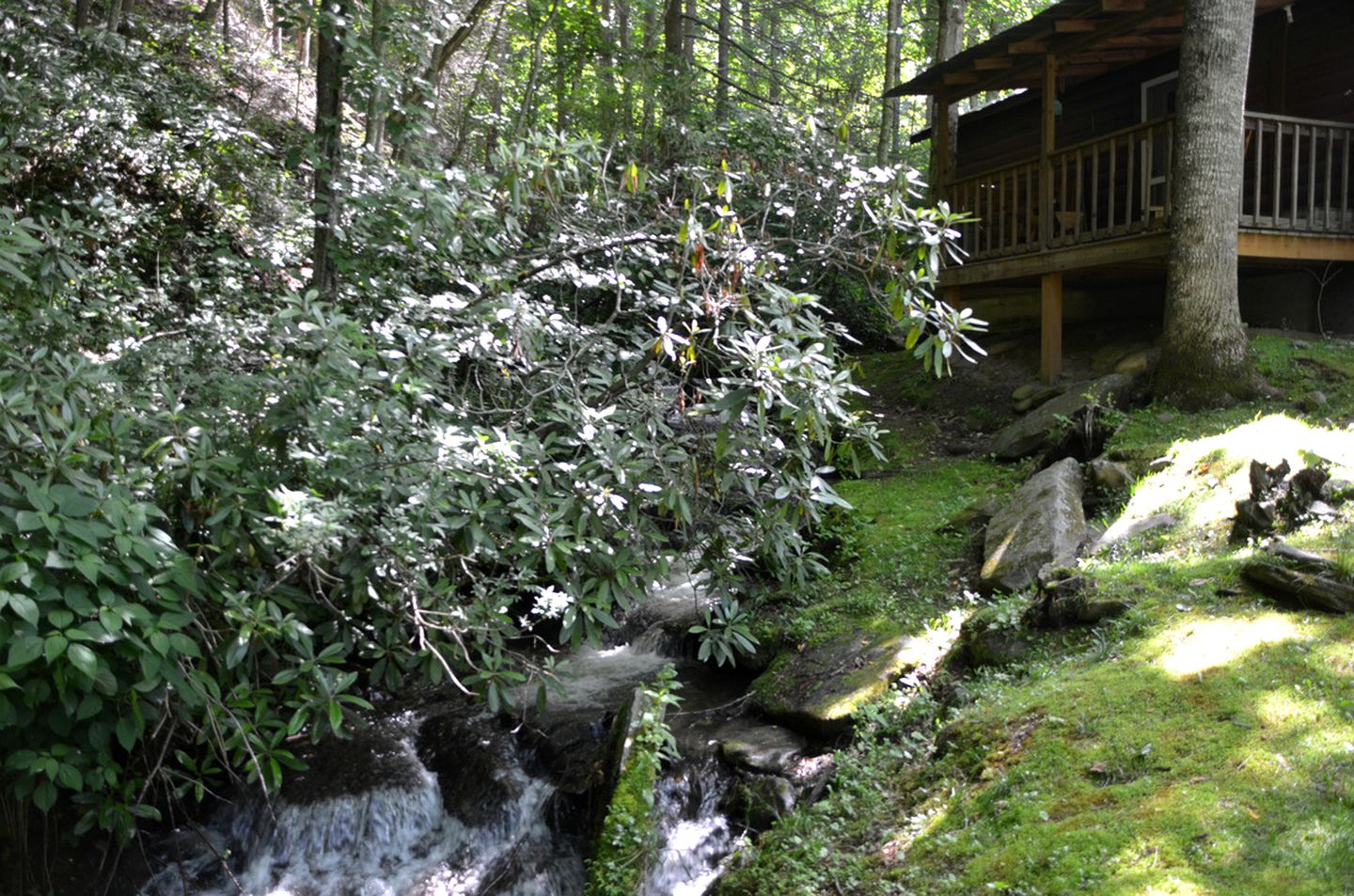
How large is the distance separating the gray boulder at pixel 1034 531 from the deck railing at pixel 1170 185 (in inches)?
148

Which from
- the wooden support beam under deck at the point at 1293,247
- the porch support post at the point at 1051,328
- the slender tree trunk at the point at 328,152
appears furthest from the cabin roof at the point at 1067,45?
the slender tree trunk at the point at 328,152

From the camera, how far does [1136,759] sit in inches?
168

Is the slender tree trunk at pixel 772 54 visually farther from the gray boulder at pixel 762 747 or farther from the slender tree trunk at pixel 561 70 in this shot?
the gray boulder at pixel 762 747

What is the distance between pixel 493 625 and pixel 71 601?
190cm

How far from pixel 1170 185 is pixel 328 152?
25.8 ft

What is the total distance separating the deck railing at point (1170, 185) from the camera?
399 inches

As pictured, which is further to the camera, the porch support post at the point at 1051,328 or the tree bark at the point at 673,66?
the tree bark at the point at 673,66

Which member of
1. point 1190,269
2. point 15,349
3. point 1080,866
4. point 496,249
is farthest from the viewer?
point 1190,269

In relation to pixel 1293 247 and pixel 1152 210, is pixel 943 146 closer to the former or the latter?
pixel 1152 210

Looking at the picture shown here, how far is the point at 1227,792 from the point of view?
A: 3854 mm

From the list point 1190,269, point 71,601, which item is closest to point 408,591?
point 71,601

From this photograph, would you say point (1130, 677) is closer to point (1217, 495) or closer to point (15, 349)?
point (1217, 495)

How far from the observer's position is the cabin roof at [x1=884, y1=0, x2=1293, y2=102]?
11.4 meters

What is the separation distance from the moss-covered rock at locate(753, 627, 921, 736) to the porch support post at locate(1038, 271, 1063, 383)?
5789 mm
